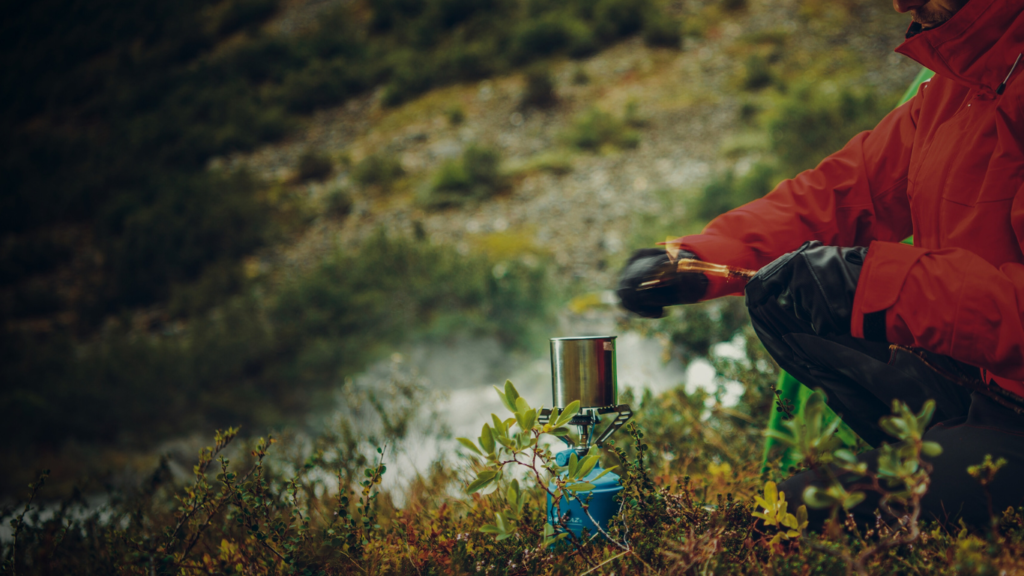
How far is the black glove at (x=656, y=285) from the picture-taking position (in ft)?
4.36

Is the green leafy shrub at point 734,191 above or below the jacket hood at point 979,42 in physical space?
below

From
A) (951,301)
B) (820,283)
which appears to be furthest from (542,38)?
(951,301)

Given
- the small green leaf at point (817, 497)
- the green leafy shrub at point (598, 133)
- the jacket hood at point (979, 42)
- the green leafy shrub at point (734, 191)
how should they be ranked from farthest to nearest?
the green leafy shrub at point (598, 133), the green leafy shrub at point (734, 191), the jacket hood at point (979, 42), the small green leaf at point (817, 497)

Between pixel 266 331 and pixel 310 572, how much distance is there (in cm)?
423

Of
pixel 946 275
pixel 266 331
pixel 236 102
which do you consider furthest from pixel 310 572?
pixel 236 102

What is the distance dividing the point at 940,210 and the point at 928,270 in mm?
321

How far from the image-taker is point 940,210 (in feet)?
4.00

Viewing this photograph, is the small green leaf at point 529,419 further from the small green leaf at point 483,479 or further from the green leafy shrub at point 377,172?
the green leafy shrub at point 377,172

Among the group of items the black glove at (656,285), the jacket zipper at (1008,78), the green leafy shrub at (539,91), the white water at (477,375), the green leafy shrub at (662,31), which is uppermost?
the green leafy shrub at (662,31)

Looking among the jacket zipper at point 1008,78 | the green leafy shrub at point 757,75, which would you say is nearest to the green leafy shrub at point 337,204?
the green leafy shrub at point 757,75

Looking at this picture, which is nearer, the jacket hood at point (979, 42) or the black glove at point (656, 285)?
the jacket hood at point (979, 42)

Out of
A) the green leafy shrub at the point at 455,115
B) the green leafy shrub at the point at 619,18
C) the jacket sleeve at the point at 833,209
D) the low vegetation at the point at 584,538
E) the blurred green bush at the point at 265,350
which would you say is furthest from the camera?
the green leafy shrub at the point at 619,18

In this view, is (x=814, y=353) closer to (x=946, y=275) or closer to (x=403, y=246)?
(x=946, y=275)

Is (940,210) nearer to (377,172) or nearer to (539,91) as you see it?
(377,172)
